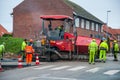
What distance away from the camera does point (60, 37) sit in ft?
80.3

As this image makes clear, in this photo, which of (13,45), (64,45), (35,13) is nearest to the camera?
(64,45)

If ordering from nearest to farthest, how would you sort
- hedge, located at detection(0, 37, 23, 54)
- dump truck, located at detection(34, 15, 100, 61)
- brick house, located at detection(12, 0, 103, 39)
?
dump truck, located at detection(34, 15, 100, 61)
hedge, located at detection(0, 37, 23, 54)
brick house, located at detection(12, 0, 103, 39)

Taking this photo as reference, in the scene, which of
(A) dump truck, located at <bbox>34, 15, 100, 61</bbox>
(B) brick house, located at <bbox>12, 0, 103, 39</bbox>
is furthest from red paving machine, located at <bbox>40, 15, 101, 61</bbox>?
(B) brick house, located at <bbox>12, 0, 103, 39</bbox>

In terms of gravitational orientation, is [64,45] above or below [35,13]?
below

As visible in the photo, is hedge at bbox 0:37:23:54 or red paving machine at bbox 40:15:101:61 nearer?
red paving machine at bbox 40:15:101:61

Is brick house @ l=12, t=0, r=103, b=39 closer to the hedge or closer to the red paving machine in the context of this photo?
the hedge

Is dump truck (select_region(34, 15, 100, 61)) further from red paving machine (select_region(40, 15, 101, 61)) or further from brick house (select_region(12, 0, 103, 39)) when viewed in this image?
brick house (select_region(12, 0, 103, 39))

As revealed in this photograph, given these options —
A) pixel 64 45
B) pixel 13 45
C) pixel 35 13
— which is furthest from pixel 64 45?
pixel 35 13

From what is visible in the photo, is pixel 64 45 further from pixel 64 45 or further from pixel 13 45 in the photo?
pixel 13 45

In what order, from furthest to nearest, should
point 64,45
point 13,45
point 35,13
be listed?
point 35,13 → point 13,45 → point 64,45

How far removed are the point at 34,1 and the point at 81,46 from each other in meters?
24.4

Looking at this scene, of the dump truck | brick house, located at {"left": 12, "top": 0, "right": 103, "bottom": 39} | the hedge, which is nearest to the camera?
the dump truck

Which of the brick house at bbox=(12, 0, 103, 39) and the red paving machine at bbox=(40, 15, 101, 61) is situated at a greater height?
the brick house at bbox=(12, 0, 103, 39)

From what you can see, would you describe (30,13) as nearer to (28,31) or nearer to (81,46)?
(28,31)
